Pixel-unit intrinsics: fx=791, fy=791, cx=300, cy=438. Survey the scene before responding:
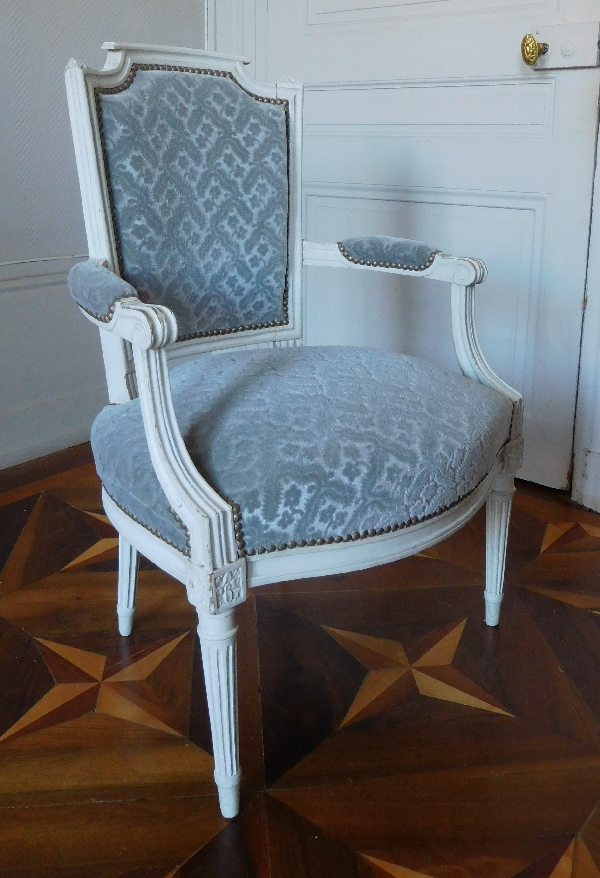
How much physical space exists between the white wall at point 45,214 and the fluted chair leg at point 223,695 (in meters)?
1.16

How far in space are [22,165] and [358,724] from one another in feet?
4.48

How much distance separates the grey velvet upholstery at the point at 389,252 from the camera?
1080mm

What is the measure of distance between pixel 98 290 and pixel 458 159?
104 cm

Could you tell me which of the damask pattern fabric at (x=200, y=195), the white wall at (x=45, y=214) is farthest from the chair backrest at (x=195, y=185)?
the white wall at (x=45, y=214)

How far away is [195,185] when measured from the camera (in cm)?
105

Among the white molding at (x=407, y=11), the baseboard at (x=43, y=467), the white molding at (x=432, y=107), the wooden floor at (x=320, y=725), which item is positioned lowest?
the wooden floor at (x=320, y=725)

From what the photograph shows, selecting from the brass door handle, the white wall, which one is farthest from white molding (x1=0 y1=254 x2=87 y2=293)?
the brass door handle

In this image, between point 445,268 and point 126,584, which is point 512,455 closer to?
point 445,268

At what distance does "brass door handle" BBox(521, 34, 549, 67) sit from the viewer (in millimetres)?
1416

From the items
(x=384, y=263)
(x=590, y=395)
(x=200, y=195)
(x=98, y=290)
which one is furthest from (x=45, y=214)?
(x=590, y=395)

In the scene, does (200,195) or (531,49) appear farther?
(531,49)

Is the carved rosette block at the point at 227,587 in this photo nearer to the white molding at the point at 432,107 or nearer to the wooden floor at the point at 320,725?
the wooden floor at the point at 320,725

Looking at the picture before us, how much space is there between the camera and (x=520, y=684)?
1108 millimetres

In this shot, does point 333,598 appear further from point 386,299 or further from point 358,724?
point 386,299
